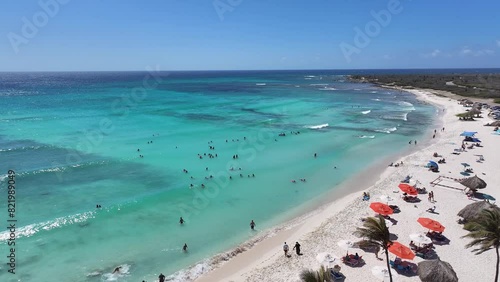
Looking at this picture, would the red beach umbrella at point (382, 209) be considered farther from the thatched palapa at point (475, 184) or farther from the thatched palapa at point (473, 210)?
the thatched palapa at point (475, 184)

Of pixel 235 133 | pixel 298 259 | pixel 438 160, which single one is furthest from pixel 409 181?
pixel 235 133

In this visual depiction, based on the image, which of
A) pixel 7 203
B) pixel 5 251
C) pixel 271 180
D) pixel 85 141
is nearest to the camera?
pixel 5 251

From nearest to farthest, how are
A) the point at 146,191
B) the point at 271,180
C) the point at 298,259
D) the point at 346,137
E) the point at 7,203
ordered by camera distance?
the point at 298,259, the point at 7,203, the point at 146,191, the point at 271,180, the point at 346,137

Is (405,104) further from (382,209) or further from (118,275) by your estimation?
(118,275)

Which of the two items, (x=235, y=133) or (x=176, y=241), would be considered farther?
(x=235, y=133)

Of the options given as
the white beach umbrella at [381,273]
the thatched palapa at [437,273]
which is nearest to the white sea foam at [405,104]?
the white beach umbrella at [381,273]

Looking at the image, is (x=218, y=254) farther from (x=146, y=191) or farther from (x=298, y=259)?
(x=146, y=191)

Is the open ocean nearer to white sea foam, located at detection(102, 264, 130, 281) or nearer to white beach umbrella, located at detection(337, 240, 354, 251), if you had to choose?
white sea foam, located at detection(102, 264, 130, 281)

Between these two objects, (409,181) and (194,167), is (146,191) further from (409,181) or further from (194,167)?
(409,181)
